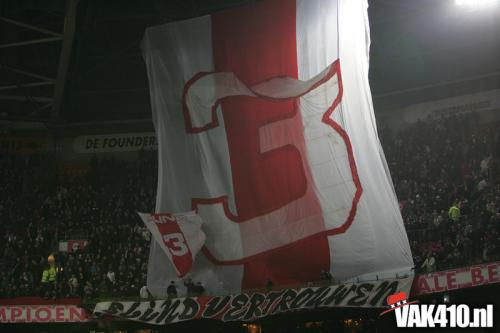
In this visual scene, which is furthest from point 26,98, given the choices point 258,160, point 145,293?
point 258,160

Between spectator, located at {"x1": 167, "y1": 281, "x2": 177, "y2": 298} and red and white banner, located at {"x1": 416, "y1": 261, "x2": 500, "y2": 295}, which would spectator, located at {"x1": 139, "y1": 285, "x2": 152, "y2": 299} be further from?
red and white banner, located at {"x1": 416, "y1": 261, "x2": 500, "y2": 295}

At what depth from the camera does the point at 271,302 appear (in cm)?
1650

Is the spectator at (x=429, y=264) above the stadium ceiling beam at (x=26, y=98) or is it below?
below

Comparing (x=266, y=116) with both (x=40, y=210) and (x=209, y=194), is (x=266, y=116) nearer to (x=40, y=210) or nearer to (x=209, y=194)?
(x=209, y=194)

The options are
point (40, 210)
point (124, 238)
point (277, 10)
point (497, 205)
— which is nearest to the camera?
point (277, 10)

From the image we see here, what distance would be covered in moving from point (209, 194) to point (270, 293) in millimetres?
2819

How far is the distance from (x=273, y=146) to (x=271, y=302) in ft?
12.8

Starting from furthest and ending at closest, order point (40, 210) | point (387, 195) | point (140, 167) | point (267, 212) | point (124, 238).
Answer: point (140, 167), point (40, 210), point (124, 238), point (267, 212), point (387, 195)

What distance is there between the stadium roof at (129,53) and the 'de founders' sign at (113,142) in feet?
3.37

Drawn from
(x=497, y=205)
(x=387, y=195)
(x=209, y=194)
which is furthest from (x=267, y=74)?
(x=497, y=205)

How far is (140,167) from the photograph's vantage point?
3023cm

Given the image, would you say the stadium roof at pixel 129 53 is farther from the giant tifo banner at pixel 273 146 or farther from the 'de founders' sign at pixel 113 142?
the giant tifo banner at pixel 273 146

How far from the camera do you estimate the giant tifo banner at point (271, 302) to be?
1620 cm
